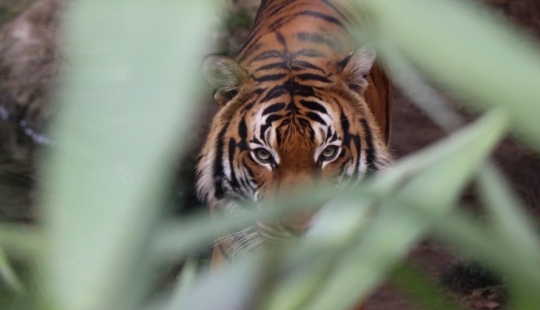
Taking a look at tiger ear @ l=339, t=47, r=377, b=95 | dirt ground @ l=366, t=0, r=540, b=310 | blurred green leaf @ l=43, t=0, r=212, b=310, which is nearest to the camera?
blurred green leaf @ l=43, t=0, r=212, b=310

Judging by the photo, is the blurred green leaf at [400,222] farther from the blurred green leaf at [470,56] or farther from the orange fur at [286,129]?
the orange fur at [286,129]

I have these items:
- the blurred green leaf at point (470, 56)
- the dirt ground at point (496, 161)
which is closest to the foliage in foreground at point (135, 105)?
the blurred green leaf at point (470, 56)

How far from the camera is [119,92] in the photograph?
5.9 inches

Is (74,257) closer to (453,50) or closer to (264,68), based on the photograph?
(453,50)

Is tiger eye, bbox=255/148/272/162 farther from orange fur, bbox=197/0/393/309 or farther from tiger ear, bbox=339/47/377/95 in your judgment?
tiger ear, bbox=339/47/377/95

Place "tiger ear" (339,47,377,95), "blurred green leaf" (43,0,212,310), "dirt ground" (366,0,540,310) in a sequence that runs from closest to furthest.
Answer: "blurred green leaf" (43,0,212,310)
"tiger ear" (339,47,377,95)
"dirt ground" (366,0,540,310)

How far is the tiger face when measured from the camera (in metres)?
1.45

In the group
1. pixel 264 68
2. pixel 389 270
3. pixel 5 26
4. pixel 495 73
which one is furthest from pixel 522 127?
pixel 5 26

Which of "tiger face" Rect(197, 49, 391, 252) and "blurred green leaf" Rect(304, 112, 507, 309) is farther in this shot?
"tiger face" Rect(197, 49, 391, 252)

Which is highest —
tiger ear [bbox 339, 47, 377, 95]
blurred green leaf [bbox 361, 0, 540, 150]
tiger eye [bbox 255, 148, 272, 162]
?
tiger ear [bbox 339, 47, 377, 95]

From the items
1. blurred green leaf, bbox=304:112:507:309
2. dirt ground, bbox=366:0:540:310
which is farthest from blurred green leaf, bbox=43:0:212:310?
dirt ground, bbox=366:0:540:310

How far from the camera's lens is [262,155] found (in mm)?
1487

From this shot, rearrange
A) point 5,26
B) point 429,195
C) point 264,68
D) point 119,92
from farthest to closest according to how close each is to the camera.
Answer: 1. point 5,26
2. point 264,68
3. point 429,195
4. point 119,92

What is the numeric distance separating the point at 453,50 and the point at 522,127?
25 mm
